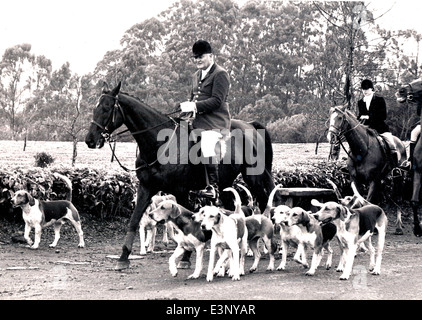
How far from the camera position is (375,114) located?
13953mm

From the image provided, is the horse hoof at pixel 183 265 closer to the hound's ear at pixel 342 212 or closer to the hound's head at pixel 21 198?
the hound's ear at pixel 342 212

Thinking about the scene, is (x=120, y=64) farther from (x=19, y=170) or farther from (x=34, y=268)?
(x=34, y=268)

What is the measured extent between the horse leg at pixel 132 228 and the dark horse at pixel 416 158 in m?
6.48

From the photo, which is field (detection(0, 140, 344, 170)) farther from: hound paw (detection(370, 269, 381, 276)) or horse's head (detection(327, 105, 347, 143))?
hound paw (detection(370, 269, 381, 276))

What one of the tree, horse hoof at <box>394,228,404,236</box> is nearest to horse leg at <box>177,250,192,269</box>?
horse hoof at <box>394,228,404,236</box>

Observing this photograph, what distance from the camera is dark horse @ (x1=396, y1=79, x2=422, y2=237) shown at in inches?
511

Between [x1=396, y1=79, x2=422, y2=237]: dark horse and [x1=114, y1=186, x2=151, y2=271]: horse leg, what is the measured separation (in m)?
6.48

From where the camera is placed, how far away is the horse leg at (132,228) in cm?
881

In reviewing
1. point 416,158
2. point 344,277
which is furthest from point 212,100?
point 416,158

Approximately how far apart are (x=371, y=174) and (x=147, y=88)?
11241mm

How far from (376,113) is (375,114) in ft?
0.10

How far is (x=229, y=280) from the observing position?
27.0 feet

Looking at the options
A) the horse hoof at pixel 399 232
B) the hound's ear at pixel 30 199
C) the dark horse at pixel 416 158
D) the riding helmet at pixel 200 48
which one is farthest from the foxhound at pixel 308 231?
the horse hoof at pixel 399 232
